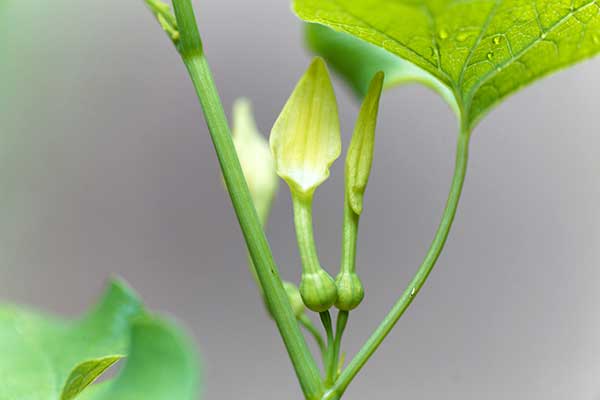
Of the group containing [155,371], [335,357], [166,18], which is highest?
[166,18]

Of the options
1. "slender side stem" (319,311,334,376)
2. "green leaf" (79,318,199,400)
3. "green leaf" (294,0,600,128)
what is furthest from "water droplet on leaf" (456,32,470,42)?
"green leaf" (79,318,199,400)

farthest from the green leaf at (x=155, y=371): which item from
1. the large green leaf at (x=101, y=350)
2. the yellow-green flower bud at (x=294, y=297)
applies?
the yellow-green flower bud at (x=294, y=297)

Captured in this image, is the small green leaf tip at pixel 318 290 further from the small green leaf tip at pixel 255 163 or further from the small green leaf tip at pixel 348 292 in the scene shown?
the small green leaf tip at pixel 255 163

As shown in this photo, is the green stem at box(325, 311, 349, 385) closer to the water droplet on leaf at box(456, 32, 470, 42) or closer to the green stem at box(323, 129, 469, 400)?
the green stem at box(323, 129, 469, 400)

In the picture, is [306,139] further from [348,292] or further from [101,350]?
[101,350]

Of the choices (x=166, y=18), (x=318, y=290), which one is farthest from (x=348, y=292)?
(x=166, y=18)

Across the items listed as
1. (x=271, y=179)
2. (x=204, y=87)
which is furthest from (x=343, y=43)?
(x=204, y=87)
